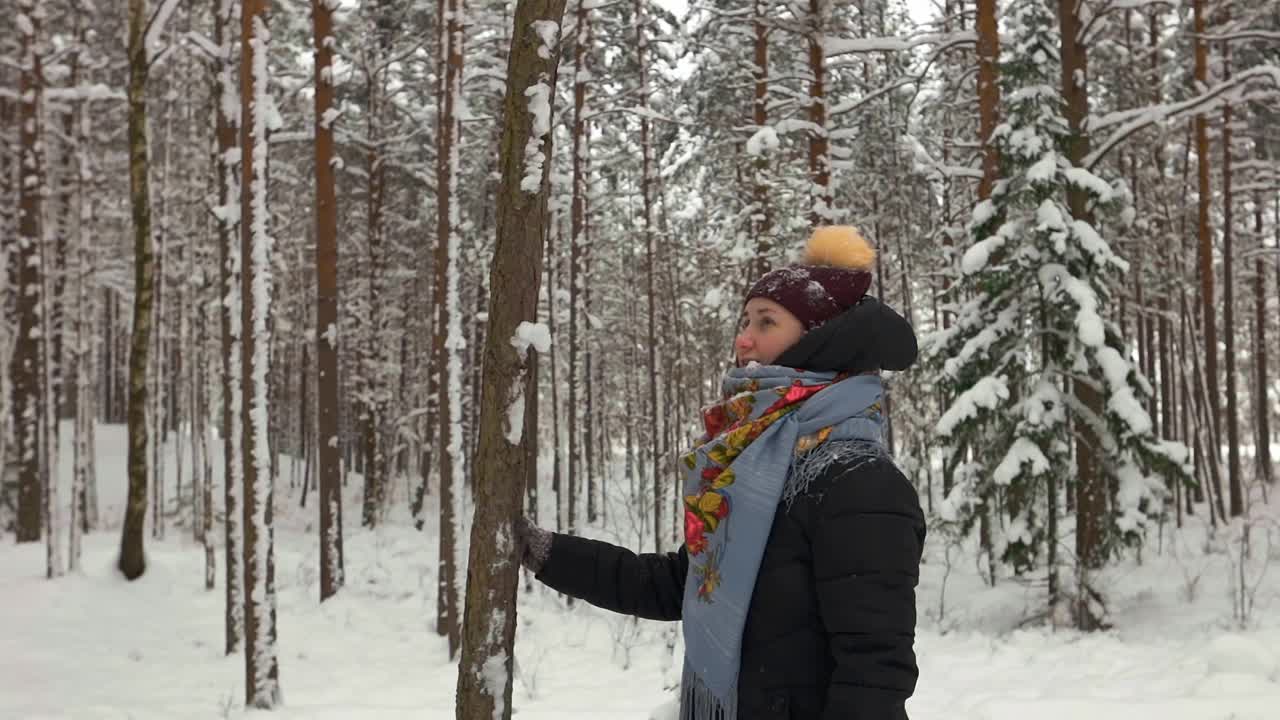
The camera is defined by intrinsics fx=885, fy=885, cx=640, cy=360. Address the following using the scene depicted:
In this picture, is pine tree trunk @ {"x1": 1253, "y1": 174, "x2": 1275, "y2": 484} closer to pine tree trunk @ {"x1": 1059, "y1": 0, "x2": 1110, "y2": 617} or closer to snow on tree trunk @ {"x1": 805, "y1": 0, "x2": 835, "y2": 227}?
pine tree trunk @ {"x1": 1059, "y1": 0, "x2": 1110, "y2": 617}

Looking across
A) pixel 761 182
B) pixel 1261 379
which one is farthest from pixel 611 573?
pixel 1261 379

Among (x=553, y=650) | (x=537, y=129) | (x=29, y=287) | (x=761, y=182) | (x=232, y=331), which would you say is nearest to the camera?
(x=537, y=129)

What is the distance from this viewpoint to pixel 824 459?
7.01 ft

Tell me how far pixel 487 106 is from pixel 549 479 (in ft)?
46.4

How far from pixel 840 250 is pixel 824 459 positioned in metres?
0.60

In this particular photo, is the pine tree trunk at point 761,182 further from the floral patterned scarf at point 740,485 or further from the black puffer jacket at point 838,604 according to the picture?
the black puffer jacket at point 838,604

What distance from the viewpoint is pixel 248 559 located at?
8.53 m

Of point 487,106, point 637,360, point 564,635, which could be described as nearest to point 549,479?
point 637,360

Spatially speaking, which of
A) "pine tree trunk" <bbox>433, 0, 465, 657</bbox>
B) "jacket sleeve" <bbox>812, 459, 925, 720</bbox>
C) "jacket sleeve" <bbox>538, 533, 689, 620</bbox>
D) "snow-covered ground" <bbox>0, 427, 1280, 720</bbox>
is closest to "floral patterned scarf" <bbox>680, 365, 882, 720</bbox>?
"jacket sleeve" <bbox>812, 459, 925, 720</bbox>

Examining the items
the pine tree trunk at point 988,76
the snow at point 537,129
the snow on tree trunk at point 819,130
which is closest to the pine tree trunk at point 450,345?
the snow on tree trunk at point 819,130

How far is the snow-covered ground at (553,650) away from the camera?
6878mm

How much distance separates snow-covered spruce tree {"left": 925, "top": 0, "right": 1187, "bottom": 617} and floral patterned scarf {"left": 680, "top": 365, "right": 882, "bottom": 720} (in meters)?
8.00

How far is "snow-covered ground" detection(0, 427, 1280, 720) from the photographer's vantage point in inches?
271

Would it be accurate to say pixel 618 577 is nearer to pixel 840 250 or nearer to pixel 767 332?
pixel 767 332
